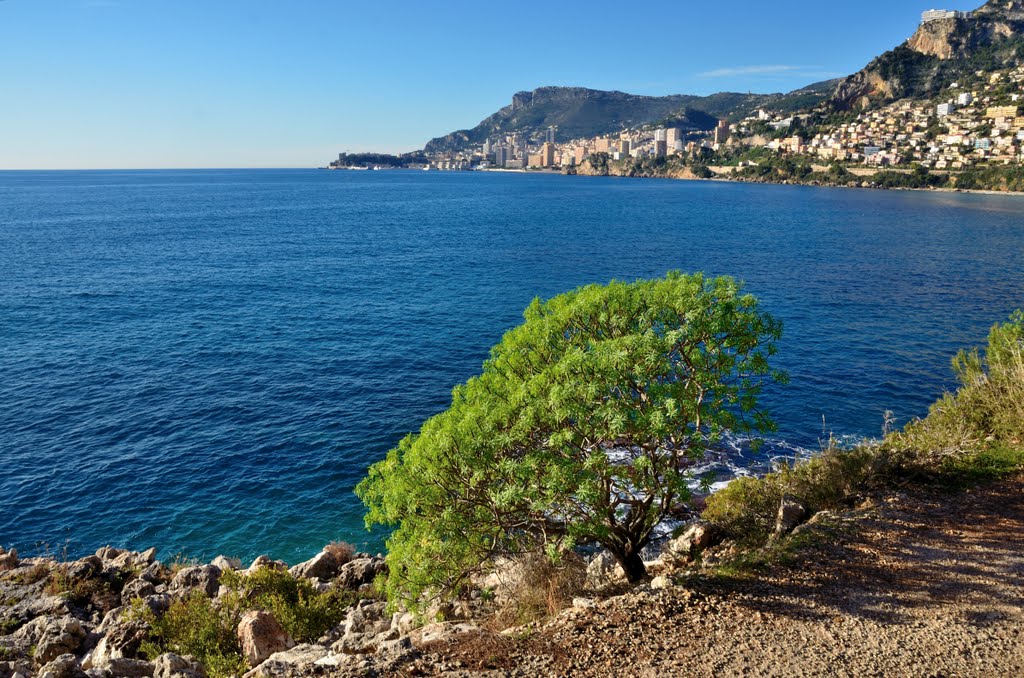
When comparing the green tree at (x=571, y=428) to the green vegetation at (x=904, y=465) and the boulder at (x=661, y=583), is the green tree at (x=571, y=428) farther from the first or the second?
the green vegetation at (x=904, y=465)

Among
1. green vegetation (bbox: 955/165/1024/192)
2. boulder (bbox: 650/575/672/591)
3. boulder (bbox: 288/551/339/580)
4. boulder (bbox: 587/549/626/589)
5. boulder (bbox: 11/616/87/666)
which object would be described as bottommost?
boulder (bbox: 288/551/339/580)

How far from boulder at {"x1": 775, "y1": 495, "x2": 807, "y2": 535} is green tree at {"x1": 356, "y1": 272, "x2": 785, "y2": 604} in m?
3.36

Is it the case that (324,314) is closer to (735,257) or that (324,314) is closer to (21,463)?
(21,463)

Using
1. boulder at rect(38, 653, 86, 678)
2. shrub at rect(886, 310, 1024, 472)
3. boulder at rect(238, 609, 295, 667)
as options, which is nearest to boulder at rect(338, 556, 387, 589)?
boulder at rect(238, 609, 295, 667)

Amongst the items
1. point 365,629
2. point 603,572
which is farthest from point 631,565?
point 365,629

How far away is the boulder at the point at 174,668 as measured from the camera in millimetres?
12477

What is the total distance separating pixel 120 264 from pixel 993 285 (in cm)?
8677

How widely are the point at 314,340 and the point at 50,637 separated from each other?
29.7 meters

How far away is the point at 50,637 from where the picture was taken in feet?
48.7

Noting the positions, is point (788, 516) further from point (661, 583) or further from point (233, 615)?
point (233, 615)

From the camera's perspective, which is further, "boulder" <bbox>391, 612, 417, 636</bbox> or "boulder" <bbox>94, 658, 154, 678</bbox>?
"boulder" <bbox>391, 612, 417, 636</bbox>

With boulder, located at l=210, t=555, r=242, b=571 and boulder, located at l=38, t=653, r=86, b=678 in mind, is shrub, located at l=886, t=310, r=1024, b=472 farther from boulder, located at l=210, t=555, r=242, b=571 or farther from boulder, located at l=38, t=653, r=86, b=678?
boulder, located at l=38, t=653, r=86, b=678

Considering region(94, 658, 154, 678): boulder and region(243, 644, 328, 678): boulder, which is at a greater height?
region(243, 644, 328, 678): boulder

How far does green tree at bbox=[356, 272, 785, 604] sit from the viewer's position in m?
12.1
